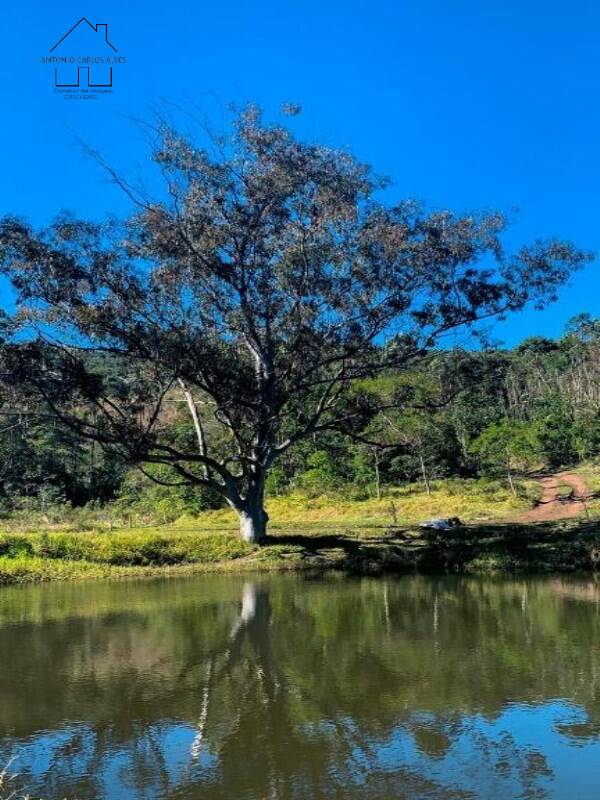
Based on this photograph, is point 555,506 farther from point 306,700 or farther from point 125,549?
point 306,700

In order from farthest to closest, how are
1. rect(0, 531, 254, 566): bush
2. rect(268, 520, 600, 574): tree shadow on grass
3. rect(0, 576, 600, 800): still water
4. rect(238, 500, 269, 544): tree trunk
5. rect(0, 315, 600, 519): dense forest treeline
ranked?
rect(0, 315, 600, 519): dense forest treeline → rect(238, 500, 269, 544): tree trunk → rect(0, 531, 254, 566): bush → rect(268, 520, 600, 574): tree shadow on grass → rect(0, 576, 600, 800): still water

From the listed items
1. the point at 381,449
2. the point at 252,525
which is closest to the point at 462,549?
the point at 252,525

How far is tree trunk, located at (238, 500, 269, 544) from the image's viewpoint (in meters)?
21.3

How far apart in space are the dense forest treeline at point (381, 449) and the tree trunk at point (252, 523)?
411cm

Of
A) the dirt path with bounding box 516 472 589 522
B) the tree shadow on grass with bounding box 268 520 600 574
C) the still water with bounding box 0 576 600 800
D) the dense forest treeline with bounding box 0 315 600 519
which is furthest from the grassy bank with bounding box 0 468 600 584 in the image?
the still water with bounding box 0 576 600 800

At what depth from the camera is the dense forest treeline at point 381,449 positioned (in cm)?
2391

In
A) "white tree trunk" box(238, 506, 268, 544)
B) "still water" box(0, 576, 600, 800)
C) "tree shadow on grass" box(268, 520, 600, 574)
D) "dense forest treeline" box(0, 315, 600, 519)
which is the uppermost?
"dense forest treeline" box(0, 315, 600, 519)

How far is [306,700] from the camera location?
24.2ft

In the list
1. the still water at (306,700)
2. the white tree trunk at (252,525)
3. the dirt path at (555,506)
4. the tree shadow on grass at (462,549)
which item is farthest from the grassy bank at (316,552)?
the still water at (306,700)

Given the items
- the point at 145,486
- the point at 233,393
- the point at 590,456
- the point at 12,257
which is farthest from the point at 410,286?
the point at 590,456

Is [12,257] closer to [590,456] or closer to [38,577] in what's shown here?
[38,577]

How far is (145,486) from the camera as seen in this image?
3822 centimetres

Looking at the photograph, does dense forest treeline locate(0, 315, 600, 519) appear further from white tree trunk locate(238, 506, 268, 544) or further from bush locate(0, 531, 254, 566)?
white tree trunk locate(238, 506, 268, 544)

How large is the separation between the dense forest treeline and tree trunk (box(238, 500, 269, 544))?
4.11 metres
